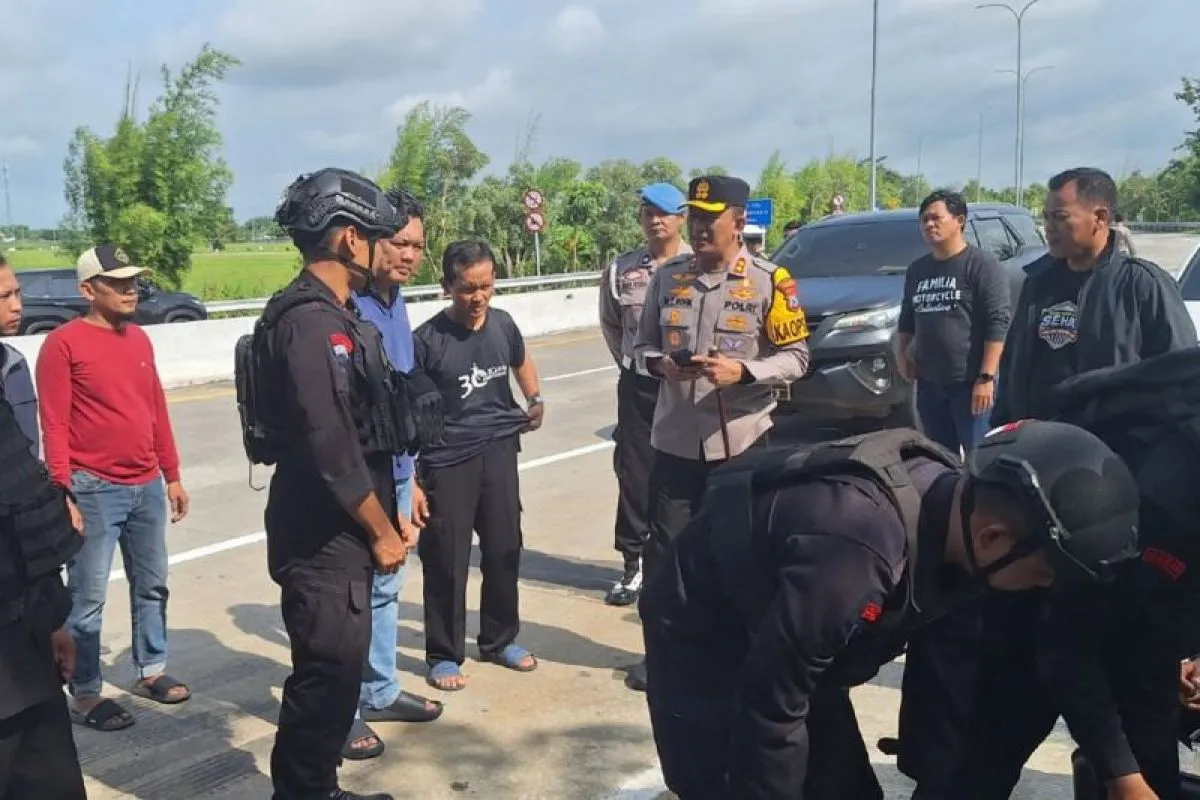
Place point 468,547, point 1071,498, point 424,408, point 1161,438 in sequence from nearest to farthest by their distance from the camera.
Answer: point 1071,498 → point 1161,438 → point 424,408 → point 468,547

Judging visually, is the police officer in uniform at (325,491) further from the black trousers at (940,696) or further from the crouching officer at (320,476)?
the black trousers at (940,696)

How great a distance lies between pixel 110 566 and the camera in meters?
4.29

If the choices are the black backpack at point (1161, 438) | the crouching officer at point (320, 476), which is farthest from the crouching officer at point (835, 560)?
the crouching officer at point (320, 476)

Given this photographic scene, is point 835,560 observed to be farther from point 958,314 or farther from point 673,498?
point 958,314

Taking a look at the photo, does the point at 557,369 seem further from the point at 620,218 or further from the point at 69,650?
the point at 620,218

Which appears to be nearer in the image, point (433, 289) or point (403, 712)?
point (403, 712)

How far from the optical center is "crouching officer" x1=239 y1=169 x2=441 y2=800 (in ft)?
10.2

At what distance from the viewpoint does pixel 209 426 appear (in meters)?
11.0

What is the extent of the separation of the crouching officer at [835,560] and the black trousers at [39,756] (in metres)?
1.43

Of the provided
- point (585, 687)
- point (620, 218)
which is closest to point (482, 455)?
point (585, 687)

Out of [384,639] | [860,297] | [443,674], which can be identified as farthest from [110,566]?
[860,297]

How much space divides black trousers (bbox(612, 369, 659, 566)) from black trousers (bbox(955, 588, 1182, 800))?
313cm

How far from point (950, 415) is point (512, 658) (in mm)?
2666

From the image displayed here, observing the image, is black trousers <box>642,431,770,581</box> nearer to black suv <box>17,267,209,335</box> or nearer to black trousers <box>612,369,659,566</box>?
black trousers <box>612,369,659,566</box>
